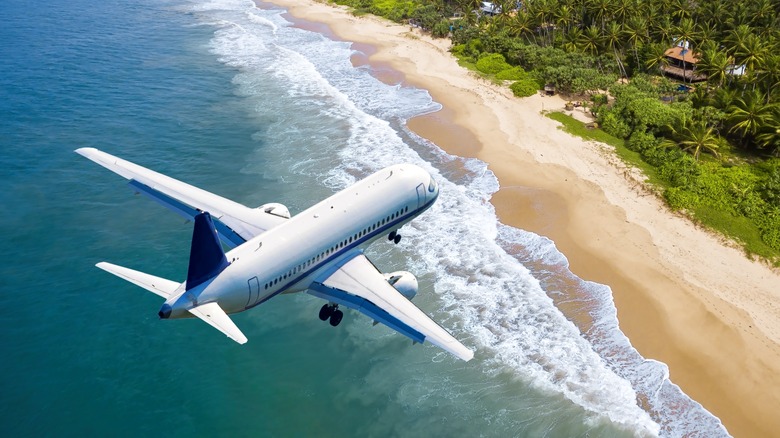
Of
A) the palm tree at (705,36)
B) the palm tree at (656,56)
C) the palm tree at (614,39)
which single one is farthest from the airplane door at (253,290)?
the palm tree at (705,36)

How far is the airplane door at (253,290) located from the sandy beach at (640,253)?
27.1 meters

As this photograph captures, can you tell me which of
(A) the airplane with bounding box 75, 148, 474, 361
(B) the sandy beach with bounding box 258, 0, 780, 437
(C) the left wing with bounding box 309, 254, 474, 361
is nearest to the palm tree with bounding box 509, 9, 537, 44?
(B) the sandy beach with bounding box 258, 0, 780, 437

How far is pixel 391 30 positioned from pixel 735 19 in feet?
229

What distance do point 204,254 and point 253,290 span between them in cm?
405

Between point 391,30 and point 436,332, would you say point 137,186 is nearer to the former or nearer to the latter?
point 436,332

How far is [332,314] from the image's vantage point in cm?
4184

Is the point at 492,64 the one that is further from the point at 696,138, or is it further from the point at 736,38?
the point at 696,138

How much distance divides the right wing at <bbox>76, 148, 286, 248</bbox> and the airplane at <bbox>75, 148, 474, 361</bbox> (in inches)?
3.0

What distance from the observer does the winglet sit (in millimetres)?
30844

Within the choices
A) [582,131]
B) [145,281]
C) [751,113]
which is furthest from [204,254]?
[751,113]

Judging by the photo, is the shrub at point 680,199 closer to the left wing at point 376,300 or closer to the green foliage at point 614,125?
the green foliage at point 614,125

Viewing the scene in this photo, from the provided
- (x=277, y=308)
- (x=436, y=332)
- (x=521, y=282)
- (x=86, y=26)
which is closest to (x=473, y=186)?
(x=521, y=282)

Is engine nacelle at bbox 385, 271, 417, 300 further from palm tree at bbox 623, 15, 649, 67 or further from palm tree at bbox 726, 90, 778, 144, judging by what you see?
palm tree at bbox 623, 15, 649, 67

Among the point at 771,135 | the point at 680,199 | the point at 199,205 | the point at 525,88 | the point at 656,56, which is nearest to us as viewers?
the point at 199,205
